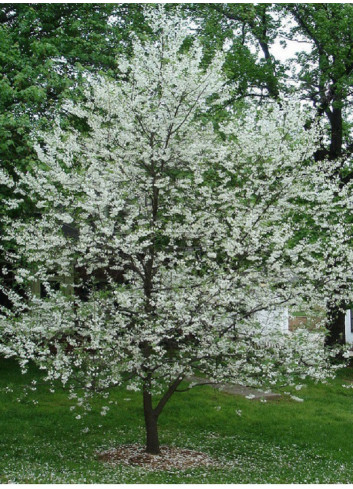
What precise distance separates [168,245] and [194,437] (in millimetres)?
4262

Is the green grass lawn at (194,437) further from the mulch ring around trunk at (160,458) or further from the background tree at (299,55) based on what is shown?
the background tree at (299,55)

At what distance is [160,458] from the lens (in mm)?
9133

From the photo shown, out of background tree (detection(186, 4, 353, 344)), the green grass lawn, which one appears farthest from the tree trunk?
background tree (detection(186, 4, 353, 344))

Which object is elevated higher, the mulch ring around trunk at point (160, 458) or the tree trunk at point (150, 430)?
the tree trunk at point (150, 430)

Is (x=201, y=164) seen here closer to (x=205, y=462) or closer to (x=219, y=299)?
(x=219, y=299)

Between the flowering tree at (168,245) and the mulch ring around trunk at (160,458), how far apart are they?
30 centimetres

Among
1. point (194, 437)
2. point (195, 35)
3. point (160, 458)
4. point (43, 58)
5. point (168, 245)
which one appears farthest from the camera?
point (195, 35)

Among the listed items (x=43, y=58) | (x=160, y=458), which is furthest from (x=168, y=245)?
(x=43, y=58)

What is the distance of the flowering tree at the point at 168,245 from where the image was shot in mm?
7922

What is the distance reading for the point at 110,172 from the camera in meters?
8.52

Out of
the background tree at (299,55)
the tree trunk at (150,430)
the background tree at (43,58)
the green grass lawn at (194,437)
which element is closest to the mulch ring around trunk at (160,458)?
the tree trunk at (150,430)

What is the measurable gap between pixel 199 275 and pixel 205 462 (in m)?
3.15

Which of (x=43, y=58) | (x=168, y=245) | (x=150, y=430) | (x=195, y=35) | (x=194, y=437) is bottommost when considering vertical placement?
(x=194, y=437)

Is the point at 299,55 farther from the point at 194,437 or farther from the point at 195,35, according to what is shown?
the point at 194,437
